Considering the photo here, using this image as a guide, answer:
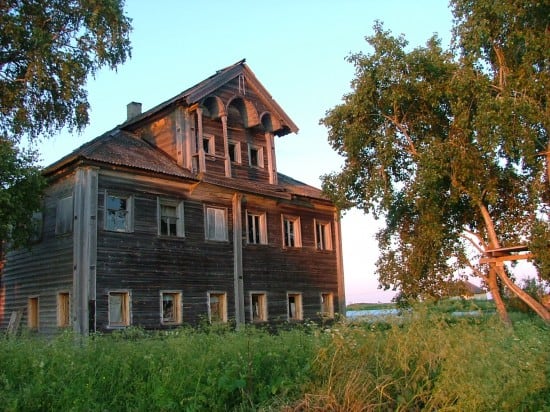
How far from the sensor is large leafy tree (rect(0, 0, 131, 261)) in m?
17.5

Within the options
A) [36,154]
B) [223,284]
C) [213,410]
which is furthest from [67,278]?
[213,410]

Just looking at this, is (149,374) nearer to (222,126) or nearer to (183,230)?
(183,230)

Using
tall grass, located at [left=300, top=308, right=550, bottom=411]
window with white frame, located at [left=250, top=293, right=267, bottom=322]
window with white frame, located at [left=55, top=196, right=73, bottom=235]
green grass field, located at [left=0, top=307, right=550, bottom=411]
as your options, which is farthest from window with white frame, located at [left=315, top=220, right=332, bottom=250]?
green grass field, located at [left=0, top=307, right=550, bottom=411]

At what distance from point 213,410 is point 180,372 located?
79 cm

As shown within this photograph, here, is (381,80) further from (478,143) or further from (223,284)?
(223,284)

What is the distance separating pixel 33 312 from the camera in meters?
20.6

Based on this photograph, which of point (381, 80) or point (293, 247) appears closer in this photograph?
point (381, 80)

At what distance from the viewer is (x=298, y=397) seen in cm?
841

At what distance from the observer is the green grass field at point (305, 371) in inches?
298

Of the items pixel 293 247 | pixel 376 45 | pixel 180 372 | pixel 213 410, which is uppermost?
pixel 376 45

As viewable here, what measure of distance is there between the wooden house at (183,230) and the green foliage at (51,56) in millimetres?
1829

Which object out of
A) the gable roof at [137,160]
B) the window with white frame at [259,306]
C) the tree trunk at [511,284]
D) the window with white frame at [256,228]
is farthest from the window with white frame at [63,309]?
the tree trunk at [511,284]

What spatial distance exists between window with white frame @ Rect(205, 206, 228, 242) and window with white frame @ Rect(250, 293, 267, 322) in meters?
2.94

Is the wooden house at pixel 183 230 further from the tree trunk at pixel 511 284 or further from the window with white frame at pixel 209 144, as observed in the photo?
the tree trunk at pixel 511 284
